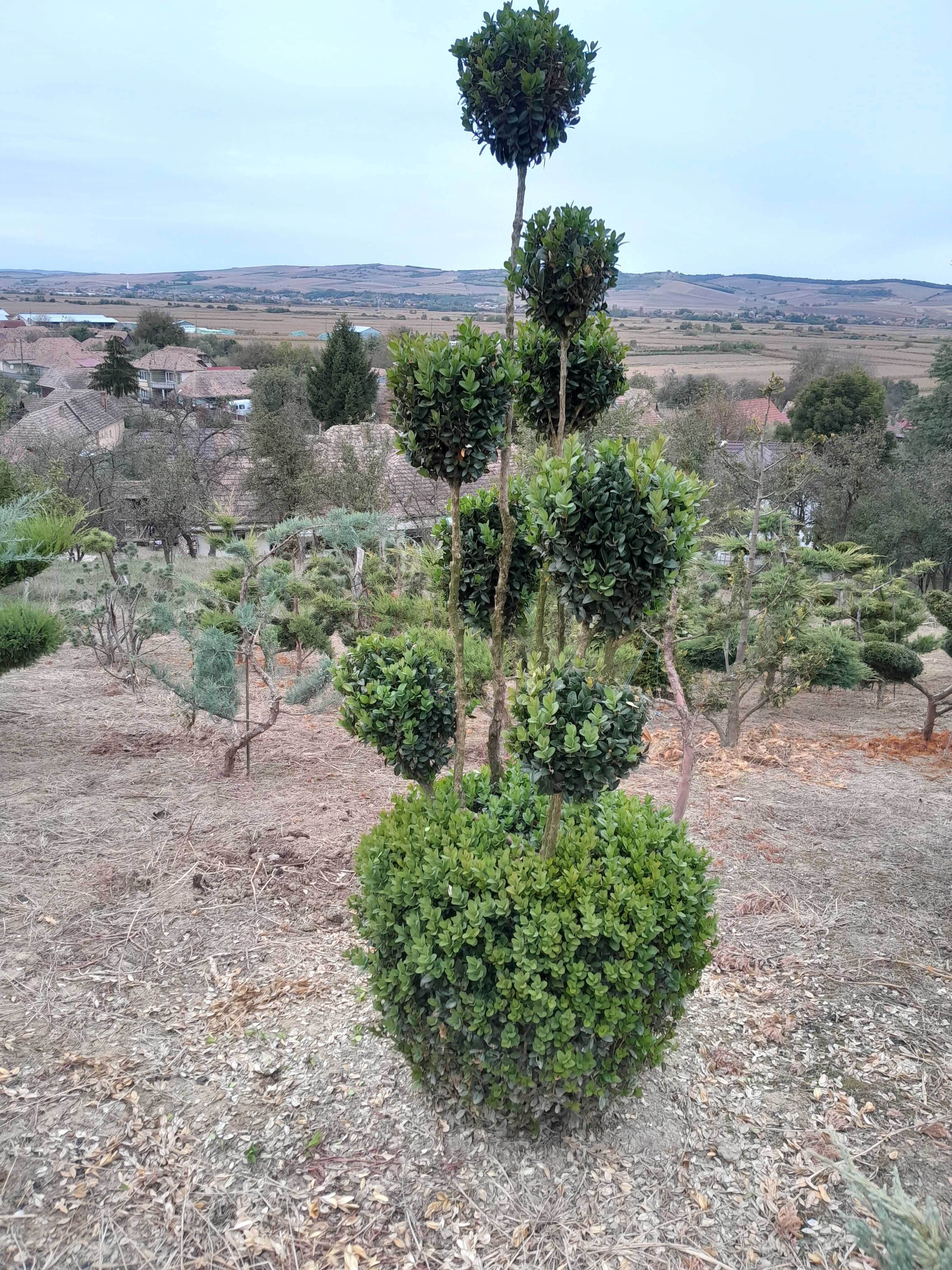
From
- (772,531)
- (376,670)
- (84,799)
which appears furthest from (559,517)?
(772,531)

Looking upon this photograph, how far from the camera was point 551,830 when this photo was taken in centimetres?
278

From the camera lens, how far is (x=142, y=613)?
899cm

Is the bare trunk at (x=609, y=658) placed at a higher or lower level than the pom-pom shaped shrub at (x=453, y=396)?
lower

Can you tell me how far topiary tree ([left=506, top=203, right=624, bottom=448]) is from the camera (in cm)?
258

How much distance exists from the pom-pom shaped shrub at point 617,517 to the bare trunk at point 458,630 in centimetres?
39

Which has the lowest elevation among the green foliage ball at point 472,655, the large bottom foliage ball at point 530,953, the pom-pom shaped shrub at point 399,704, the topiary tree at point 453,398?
the green foliage ball at point 472,655

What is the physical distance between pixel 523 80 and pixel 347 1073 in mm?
3536

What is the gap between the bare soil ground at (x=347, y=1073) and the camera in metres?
2.52

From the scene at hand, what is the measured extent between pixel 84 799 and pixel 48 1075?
278cm

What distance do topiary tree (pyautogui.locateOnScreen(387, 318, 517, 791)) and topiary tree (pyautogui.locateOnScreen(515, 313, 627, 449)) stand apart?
0.48ft

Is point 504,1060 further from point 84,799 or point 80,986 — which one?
point 84,799

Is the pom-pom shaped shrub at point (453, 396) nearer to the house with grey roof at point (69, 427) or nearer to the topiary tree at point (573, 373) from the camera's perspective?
the topiary tree at point (573, 373)

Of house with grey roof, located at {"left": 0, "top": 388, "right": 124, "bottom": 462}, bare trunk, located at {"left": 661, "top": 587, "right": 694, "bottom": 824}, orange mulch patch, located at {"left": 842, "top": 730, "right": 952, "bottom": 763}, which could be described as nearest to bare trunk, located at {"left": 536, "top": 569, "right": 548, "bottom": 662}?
bare trunk, located at {"left": 661, "top": 587, "right": 694, "bottom": 824}

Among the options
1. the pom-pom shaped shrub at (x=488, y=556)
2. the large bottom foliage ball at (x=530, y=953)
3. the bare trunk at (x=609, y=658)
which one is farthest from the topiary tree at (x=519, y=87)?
the large bottom foliage ball at (x=530, y=953)
